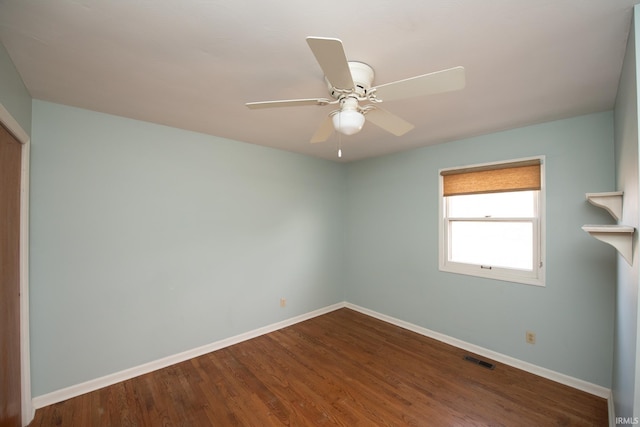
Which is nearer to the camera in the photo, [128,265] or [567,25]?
[567,25]

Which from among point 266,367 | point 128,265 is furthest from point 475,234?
point 128,265

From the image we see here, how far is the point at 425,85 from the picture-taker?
49.8 inches

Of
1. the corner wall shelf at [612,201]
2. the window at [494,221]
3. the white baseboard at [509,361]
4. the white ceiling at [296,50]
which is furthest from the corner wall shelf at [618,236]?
→ the white baseboard at [509,361]

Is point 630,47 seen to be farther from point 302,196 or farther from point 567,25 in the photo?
point 302,196

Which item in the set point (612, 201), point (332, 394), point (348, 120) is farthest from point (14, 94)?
point (612, 201)

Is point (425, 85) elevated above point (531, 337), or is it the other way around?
point (425, 85)

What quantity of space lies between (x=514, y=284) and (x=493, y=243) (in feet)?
1.49

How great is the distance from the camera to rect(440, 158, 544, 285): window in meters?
2.61

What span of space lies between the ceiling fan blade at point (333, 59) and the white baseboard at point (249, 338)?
2.95 meters

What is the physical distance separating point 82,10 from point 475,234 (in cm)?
358

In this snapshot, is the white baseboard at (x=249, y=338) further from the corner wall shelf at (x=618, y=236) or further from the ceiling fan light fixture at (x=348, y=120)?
the ceiling fan light fixture at (x=348, y=120)

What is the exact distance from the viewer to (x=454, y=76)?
117 cm

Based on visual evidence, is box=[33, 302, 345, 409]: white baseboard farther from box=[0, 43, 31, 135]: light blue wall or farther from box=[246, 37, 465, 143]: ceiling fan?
box=[246, 37, 465, 143]: ceiling fan

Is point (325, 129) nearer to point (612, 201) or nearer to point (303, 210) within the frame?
point (612, 201)
